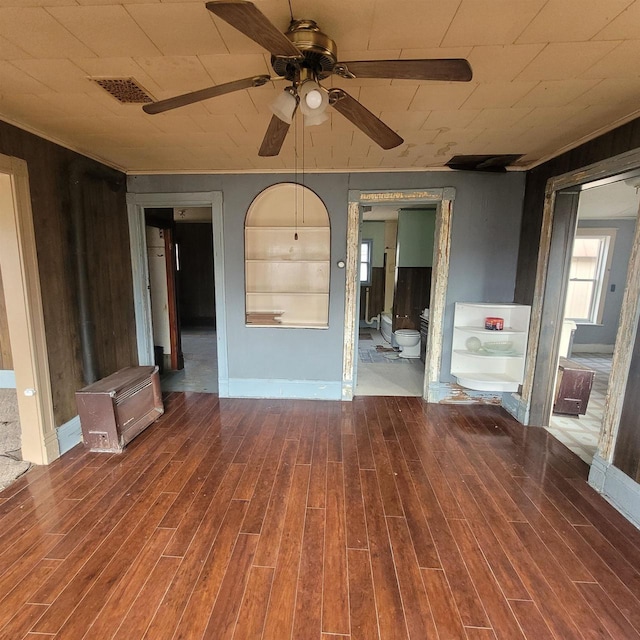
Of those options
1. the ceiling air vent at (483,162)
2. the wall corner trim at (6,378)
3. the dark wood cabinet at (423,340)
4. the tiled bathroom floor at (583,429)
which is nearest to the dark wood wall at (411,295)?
the dark wood cabinet at (423,340)

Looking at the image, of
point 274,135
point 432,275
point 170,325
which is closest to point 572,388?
point 432,275

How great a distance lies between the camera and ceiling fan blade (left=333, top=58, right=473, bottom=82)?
1.21m

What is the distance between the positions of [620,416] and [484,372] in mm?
1401

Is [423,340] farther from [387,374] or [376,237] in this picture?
[376,237]

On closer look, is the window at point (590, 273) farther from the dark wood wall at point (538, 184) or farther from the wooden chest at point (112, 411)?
the wooden chest at point (112, 411)

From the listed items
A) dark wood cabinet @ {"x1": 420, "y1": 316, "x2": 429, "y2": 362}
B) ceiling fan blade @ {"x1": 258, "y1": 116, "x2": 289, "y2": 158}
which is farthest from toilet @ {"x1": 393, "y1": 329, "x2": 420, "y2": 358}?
ceiling fan blade @ {"x1": 258, "y1": 116, "x2": 289, "y2": 158}

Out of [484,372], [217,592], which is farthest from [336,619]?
[484,372]

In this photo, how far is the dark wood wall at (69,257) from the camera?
2.52 meters

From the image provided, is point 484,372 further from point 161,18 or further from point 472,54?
point 161,18

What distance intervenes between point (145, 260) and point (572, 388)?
473cm

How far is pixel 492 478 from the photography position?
245 centimetres

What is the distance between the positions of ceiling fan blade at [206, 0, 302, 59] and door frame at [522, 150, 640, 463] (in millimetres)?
2315

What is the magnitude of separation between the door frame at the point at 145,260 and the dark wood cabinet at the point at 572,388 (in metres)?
3.55

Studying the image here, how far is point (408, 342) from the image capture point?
5.48 m
